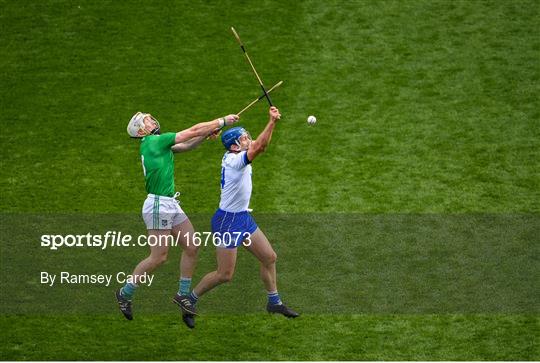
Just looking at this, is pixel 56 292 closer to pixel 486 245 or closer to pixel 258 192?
pixel 258 192

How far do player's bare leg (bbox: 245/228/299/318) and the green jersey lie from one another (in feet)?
3.80

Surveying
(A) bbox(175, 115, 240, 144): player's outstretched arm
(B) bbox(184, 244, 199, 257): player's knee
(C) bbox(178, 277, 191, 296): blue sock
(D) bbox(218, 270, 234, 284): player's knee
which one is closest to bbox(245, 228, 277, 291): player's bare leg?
(D) bbox(218, 270, 234, 284): player's knee

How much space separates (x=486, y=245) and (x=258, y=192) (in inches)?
142

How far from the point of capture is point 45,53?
21.8 m

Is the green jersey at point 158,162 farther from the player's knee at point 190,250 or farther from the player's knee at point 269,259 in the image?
the player's knee at point 269,259

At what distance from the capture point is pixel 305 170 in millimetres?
19031

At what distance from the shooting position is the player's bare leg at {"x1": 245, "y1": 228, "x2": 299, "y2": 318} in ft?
46.5

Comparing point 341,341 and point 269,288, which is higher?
point 269,288

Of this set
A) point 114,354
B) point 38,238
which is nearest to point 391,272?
point 114,354

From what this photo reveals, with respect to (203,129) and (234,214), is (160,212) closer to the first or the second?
(234,214)

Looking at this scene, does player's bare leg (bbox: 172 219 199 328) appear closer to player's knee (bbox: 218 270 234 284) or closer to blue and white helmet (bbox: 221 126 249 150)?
player's knee (bbox: 218 270 234 284)

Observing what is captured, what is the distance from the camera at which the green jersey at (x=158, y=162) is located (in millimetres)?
14023

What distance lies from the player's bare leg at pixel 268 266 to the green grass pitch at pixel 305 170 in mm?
647

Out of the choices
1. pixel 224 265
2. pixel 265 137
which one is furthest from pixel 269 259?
pixel 265 137
